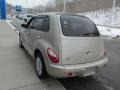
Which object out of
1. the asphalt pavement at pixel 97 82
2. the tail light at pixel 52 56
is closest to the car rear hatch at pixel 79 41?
the tail light at pixel 52 56

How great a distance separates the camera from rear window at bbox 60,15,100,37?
138 inches

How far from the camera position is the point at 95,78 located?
4094mm

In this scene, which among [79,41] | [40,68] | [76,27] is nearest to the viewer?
[79,41]

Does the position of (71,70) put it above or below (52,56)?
below

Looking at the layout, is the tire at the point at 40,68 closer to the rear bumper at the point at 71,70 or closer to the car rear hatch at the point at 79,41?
the rear bumper at the point at 71,70

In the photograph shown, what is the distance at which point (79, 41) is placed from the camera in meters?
3.39

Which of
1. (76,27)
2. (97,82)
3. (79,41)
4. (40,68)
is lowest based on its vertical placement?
(97,82)

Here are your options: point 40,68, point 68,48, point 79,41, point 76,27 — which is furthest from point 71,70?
point 76,27

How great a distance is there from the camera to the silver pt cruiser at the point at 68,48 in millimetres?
3230

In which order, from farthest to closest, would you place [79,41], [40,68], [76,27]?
1. [40,68]
2. [76,27]
3. [79,41]

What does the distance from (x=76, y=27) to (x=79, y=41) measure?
47 cm

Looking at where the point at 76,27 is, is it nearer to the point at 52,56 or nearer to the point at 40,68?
the point at 52,56

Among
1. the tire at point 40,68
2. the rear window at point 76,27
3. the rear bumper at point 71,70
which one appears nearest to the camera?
the rear bumper at point 71,70

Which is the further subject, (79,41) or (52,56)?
(79,41)
